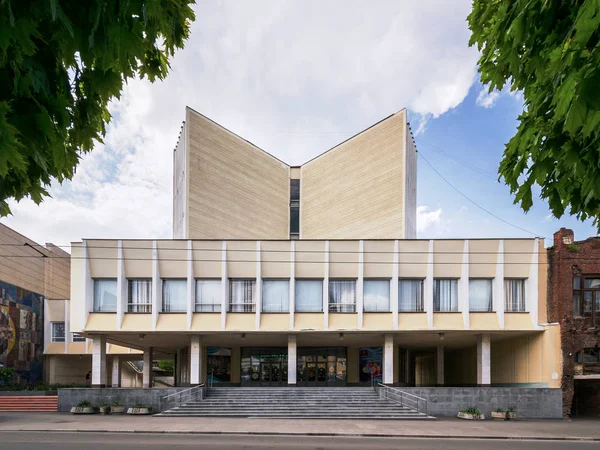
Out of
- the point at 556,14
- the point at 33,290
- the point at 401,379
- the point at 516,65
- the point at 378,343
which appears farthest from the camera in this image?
the point at 33,290

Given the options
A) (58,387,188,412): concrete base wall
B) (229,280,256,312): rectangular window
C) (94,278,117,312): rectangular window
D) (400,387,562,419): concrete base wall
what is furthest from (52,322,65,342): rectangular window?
(400,387,562,419): concrete base wall

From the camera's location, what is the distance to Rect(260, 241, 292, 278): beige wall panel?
29219mm

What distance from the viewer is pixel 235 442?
17.5m

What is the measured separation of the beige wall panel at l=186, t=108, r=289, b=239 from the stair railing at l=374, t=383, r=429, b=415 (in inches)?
652

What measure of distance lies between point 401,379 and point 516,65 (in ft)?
124

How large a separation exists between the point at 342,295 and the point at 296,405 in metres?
6.66

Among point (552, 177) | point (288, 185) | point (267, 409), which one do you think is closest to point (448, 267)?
point (267, 409)

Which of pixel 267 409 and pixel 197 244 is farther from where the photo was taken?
pixel 197 244

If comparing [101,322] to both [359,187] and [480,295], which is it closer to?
[359,187]

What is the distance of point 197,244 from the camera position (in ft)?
95.3

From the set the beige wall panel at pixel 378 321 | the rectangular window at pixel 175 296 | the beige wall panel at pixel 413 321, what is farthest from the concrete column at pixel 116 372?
the beige wall panel at pixel 413 321

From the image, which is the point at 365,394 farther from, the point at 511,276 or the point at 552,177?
the point at 552,177

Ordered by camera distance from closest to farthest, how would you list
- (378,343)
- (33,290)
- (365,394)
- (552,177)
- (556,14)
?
1. (556,14)
2. (552,177)
3. (365,394)
4. (378,343)
5. (33,290)

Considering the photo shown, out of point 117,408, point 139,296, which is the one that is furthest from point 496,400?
point 139,296
